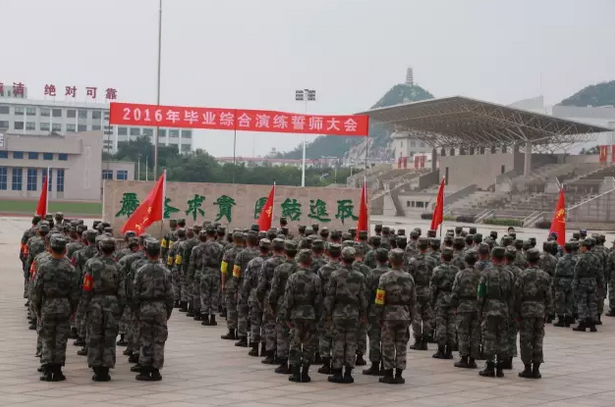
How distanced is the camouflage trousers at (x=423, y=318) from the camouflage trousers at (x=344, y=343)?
2.74m

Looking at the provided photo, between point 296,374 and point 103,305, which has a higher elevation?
point 103,305

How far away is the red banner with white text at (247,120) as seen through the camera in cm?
3070

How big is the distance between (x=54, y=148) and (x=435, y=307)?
78426 millimetres

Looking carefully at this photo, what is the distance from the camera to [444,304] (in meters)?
13.0

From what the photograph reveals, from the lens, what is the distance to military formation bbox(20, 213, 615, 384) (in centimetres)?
1072

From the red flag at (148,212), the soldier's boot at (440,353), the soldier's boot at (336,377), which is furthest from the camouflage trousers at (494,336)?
the red flag at (148,212)

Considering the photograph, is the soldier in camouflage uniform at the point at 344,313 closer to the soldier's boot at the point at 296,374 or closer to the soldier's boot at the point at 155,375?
the soldier's boot at the point at 296,374

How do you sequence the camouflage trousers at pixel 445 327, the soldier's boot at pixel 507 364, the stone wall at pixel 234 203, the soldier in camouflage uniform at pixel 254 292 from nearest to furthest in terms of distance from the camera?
the soldier's boot at pixel 507 364, the soldier in camouflage uniform at pixel 254 292, the camouflage trousers at pixel 445 327, the stone wall at pixel 234 203

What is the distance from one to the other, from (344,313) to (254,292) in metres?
2.25

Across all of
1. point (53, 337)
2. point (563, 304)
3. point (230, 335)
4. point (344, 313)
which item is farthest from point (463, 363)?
point (563, 304)

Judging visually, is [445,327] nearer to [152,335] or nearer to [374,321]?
[374,321]

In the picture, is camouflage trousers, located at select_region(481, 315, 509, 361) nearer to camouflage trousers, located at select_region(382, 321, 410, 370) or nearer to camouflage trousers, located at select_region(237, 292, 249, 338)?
camouflage trousers, located at select_region(382, 321, 410, 370)

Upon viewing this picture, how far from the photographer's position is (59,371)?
10.6 metres

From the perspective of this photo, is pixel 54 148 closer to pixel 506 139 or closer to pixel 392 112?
pixel 392 112
